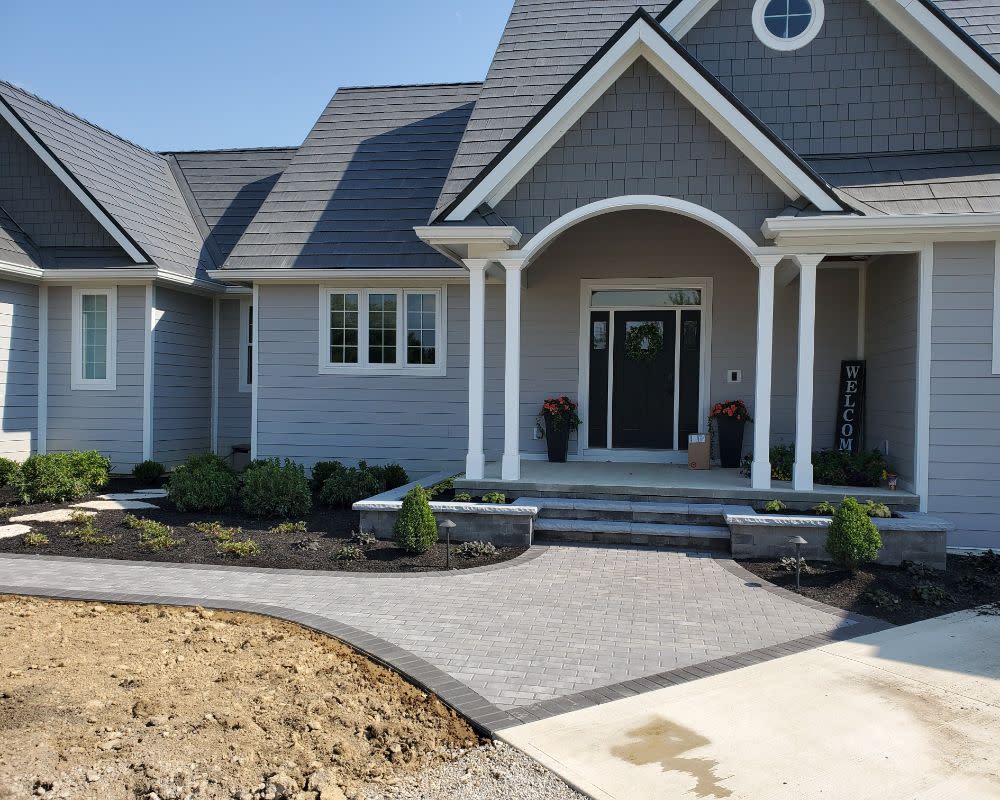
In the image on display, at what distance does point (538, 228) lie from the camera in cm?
921

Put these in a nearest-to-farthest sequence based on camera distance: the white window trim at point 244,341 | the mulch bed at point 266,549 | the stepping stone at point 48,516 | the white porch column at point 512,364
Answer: the mulch bed at point 266,549 < the white porch column at point 512,364 < the stepping stone at point 48,516 < the white window trim at point 244,341

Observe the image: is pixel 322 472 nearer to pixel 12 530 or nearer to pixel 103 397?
pixel 12 530

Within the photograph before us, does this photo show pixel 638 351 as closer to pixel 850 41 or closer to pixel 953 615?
pixel 850 41

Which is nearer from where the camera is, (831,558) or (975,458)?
(831,558)

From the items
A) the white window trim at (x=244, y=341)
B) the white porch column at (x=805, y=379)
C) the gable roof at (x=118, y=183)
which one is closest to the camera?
the white porch column at (x=805, y=379)

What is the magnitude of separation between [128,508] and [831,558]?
27.9 feet

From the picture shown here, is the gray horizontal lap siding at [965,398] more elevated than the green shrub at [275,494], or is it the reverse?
the gray horizontal lap siding at [965,398]

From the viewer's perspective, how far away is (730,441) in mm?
10945

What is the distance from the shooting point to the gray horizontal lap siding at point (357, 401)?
38.6 ft

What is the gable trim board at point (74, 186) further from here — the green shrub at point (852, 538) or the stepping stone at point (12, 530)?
the green shrub at point (852, 538)

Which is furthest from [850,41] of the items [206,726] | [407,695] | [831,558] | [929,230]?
[206,726]

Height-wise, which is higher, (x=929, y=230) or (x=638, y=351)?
(x=929, y=230)

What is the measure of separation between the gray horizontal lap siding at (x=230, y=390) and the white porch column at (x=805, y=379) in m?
9.42

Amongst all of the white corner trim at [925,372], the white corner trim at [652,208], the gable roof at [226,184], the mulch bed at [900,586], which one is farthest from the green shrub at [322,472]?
the white corner trim at [925,372]
